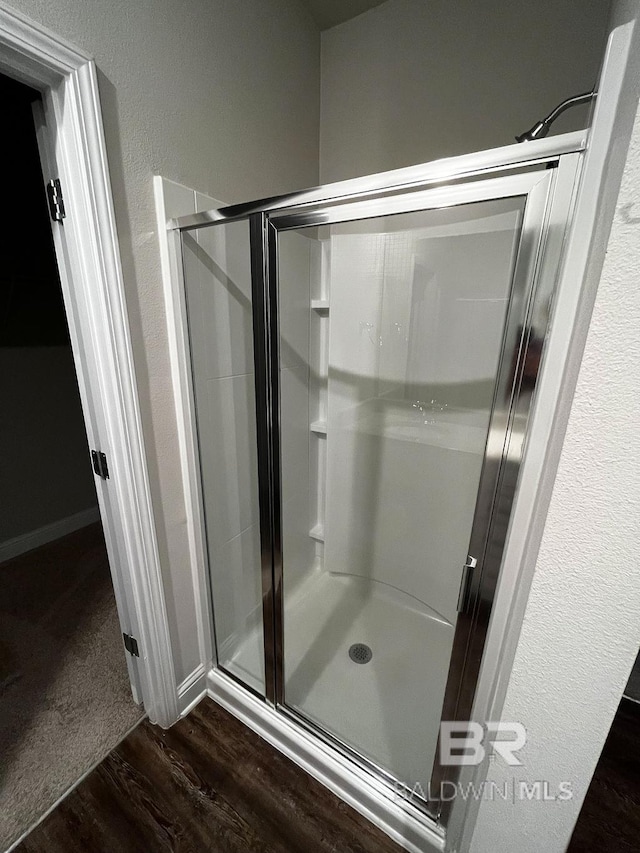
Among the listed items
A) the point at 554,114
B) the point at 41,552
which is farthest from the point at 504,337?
the point at 41,552

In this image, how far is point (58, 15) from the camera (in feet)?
2.32

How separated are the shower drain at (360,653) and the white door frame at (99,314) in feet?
2.45

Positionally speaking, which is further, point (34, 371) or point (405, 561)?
point (34, 371)

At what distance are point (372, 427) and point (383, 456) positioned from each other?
150mm

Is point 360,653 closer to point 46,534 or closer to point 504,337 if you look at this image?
point 504,337

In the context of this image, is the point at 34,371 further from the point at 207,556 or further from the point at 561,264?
the point at 561,264

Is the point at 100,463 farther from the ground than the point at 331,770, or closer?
farther from the ground

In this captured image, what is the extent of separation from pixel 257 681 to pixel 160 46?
2015 millimetres

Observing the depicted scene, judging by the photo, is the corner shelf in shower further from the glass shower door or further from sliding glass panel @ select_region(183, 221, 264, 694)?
sliding glass panel @ select_region(183, 221, 264, 694)

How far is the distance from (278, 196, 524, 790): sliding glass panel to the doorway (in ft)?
2.54

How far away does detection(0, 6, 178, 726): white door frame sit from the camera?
72cm

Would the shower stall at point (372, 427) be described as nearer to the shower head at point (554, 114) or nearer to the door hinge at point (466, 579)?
the door hinge at point (466, 579)

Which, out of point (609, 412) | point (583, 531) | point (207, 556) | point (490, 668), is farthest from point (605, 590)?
point (207, 556)

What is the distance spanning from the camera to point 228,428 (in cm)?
125
